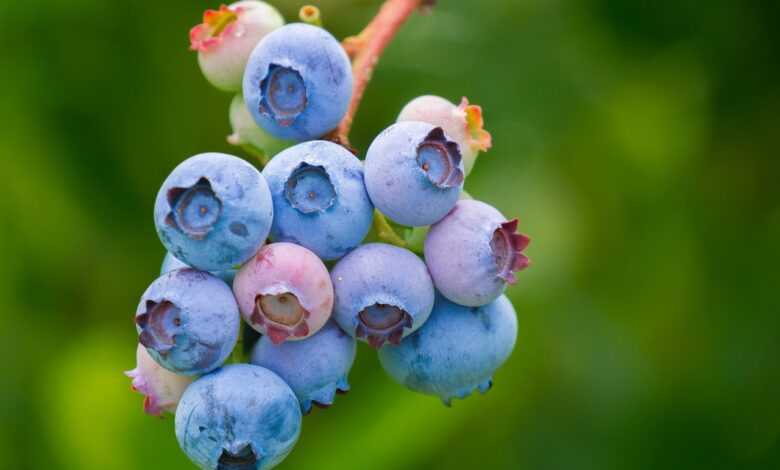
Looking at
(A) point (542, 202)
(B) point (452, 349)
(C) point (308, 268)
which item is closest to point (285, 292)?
(C) point (308, 268)

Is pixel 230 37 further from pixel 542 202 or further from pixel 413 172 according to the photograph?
pixel 542 202

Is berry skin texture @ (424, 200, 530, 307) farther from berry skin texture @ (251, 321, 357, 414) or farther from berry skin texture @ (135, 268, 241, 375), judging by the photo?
berry skin texture @ (135, 268, 241, 375)

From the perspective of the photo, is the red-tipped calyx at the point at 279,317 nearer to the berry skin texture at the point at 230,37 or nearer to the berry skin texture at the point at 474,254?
the berry skin texture at the point at 474,254

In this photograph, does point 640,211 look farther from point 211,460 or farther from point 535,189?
point 211,460

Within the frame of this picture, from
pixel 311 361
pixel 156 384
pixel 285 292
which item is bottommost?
pixel 156 384

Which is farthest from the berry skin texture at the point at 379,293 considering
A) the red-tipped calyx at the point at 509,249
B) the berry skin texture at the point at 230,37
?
the berry skin texture at the point at 230,37

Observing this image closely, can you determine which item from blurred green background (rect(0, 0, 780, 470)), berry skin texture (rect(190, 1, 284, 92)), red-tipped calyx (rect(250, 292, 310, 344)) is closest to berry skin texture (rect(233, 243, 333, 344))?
red-tipped calyx (rect(250, 292, 310, 344))
